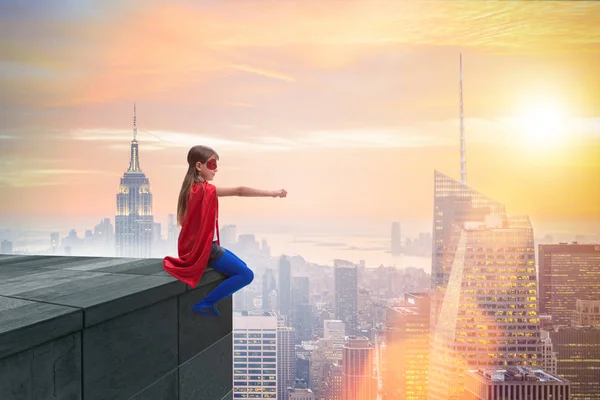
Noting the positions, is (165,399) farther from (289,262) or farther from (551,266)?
(551,266)

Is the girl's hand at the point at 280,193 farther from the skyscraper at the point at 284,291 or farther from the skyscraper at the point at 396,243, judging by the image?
the skyscraper at the point at 396,243

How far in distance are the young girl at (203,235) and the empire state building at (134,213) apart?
22636mm

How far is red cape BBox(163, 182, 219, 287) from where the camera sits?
117 inches

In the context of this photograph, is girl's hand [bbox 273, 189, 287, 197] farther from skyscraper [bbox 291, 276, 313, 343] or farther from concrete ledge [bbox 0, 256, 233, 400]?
skyscraper [bbox 291, 276, 313, 343]

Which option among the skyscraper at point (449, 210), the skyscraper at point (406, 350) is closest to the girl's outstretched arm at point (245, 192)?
the skyscraper at point (406, 350)

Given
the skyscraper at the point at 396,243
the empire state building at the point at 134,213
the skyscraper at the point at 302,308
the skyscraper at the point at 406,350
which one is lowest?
the skyscraper at the point at 406,350

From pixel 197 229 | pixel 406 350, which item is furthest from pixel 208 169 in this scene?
pixel 406 350

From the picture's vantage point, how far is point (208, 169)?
3.28 metres

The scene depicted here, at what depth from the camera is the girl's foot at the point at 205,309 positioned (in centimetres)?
293

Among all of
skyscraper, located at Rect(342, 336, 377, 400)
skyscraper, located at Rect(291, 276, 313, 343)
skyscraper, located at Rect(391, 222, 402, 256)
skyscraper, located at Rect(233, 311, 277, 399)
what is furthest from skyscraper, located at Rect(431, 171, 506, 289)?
skyscraper, located at Rect(233, 311, 277, 399)

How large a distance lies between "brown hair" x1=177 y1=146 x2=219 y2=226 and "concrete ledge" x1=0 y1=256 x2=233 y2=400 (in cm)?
49

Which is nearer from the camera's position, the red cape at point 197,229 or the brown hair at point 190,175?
the red cape at point 197,229

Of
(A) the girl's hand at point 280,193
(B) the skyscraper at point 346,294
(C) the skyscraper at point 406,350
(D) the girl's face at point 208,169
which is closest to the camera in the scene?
(D) the girl's face at point 208,169

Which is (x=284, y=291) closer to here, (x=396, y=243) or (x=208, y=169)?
(x=396, y=243)
